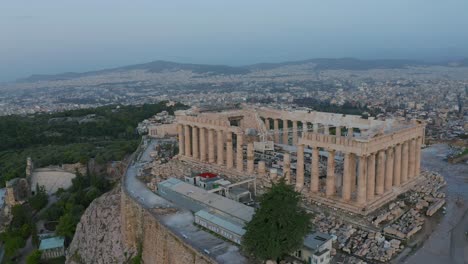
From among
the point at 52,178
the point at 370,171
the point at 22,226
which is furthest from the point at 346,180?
the point at 52,178

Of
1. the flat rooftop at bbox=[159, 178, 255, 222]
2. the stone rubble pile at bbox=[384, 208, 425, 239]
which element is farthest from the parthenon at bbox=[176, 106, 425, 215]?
the flat rooftop at bbox=[159, 178, 255, 222]

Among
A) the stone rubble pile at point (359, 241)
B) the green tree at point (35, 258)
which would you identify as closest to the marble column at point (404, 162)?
the stone rubble pile at point (359, 241)

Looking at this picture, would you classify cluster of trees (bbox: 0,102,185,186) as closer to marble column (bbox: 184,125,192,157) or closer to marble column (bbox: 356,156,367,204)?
marble column (bbox: 184,125,192,157)

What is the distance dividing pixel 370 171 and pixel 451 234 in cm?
623

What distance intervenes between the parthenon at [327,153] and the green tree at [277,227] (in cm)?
833

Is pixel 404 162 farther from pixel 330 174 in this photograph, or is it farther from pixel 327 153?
pixel 330 174

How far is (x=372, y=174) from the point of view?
28594 mm

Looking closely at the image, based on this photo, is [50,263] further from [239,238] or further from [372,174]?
[372,174]

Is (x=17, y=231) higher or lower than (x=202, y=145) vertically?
lower

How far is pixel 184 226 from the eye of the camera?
26.8 m

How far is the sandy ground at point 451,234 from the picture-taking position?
22781 millimetres

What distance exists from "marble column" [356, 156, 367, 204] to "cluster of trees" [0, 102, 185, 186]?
34220 mm

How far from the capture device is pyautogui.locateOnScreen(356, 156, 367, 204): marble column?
90.0 feet

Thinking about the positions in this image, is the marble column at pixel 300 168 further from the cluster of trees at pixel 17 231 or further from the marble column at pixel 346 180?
the cluster of trees at pixel 17 231
